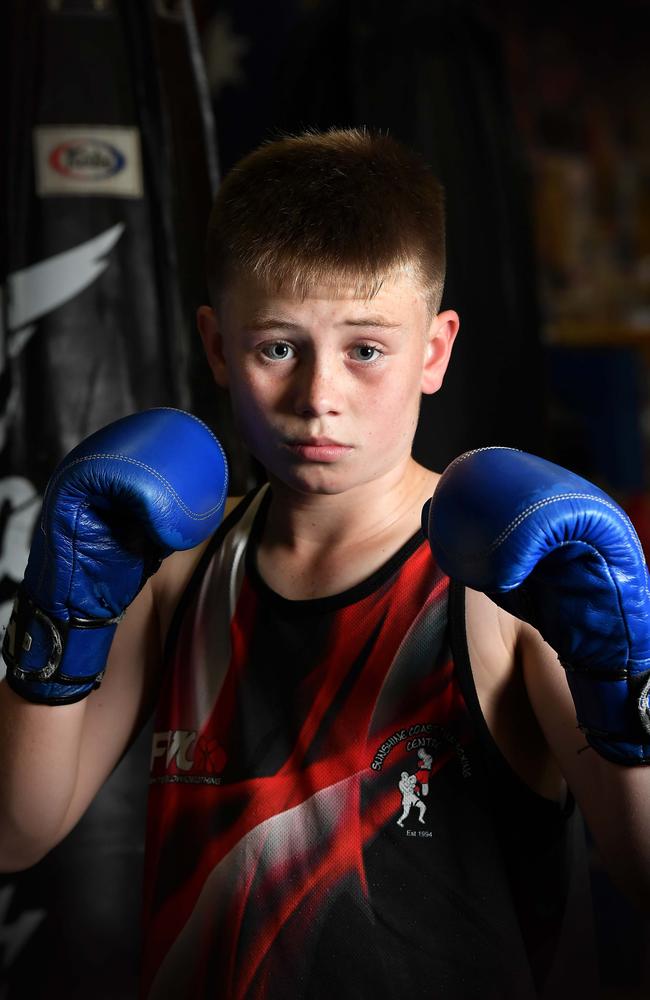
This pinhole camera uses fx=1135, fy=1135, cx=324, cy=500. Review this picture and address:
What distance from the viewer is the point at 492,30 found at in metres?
2.07

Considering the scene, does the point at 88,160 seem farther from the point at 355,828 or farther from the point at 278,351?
the point at 355,828

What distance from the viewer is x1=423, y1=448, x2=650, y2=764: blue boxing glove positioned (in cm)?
102

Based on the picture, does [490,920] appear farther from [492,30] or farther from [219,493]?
[492,30]

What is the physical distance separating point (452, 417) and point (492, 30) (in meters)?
0.73

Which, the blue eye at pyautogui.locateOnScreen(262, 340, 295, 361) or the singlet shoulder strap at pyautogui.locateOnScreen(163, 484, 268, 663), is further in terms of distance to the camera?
the singlet shoulder strap at pyautogui.locateOnScreen(163, 484, 268, 663)

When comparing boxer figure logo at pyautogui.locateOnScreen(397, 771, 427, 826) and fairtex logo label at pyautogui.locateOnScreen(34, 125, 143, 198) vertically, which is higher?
fairtex logo label at pyautogui.locateOnScreen(34, 125, 143, 198)

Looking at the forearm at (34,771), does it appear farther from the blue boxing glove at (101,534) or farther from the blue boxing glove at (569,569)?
the blue boxing glove at (569,569)

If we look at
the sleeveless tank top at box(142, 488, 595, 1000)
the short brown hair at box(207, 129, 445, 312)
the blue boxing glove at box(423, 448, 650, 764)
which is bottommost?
the sleeveless tank top at box(142, 488, 595, 1000)

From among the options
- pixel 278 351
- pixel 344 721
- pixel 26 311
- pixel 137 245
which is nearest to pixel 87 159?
pixel 137 245

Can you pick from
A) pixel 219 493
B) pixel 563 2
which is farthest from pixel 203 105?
pixel 563 2

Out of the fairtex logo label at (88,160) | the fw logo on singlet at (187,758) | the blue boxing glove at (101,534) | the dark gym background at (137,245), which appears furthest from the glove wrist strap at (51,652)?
the fairtex logo label at (88,160)

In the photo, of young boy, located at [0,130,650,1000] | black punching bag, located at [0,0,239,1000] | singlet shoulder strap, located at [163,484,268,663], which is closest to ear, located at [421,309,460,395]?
young boy, located at [0,130,650,1000]

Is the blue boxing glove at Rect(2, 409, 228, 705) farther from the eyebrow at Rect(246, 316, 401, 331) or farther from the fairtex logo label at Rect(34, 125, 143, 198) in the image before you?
the fairtex logo label at Rect(34, 125, 143, 198)

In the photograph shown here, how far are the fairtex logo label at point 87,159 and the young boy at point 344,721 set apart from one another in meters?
0.72
